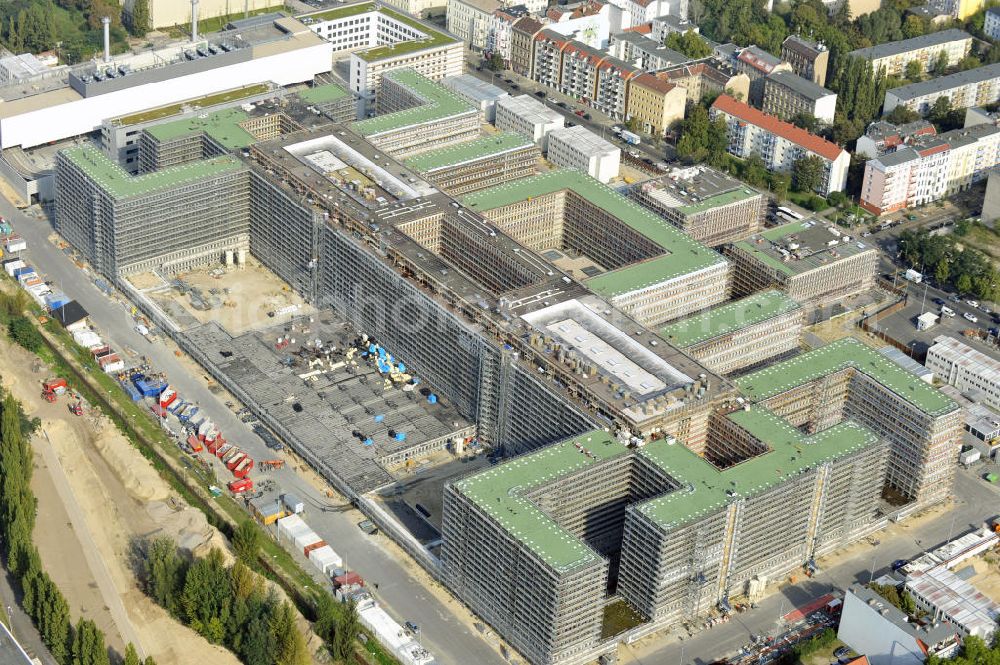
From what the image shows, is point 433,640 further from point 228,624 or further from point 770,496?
point 770,496

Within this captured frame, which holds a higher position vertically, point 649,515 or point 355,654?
point 649,515

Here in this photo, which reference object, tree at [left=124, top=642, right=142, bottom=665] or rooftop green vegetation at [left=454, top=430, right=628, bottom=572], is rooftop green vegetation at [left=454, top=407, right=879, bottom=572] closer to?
rooftop green vegetation at [left=454, top=430, right=628, bottom=572]

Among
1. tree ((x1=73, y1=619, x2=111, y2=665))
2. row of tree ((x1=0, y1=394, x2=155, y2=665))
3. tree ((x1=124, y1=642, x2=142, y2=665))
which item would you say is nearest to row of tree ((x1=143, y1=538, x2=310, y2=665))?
row of tree ((x1=0, y1=394, x2=155, y2=665))

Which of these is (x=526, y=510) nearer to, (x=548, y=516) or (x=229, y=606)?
(x=548, y=516)

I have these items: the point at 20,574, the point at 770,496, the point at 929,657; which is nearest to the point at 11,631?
the point at 20,574

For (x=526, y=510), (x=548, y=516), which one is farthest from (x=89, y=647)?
(x=548, y=516)

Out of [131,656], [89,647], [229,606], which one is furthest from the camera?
[229,606]
